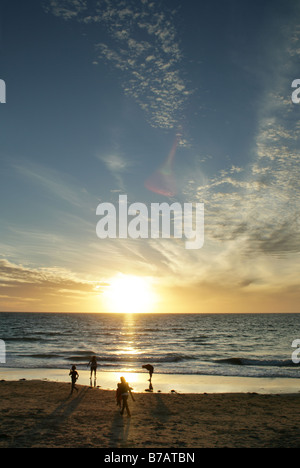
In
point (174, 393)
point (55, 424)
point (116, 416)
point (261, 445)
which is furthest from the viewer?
point (174, 393)

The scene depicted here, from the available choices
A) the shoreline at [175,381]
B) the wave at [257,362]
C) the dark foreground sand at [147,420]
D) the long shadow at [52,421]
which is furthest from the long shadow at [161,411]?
the wave at [257,362]

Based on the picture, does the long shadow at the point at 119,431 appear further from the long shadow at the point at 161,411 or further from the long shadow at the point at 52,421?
the long shadow at the point at 52,421

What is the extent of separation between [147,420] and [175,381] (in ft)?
41.9

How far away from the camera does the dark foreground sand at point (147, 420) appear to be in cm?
1138

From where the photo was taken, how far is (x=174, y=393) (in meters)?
21.0

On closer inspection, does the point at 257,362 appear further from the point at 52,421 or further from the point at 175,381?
the point at 52,421

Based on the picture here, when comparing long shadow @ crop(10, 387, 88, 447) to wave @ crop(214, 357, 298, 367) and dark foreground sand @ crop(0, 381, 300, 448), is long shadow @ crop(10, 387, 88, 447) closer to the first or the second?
dark foreground sand @ crop(0, 381, 300, 448)

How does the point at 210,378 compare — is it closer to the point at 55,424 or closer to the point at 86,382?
the point at 86,382

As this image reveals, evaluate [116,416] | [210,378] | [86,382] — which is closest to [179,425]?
[116,416]

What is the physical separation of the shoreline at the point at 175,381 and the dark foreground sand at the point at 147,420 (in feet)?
7.75

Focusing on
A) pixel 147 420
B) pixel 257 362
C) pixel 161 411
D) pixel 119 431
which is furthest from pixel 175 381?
pixel 257 362

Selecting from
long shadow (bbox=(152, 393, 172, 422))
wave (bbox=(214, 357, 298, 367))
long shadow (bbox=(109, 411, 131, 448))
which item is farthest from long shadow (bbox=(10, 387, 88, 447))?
wave (bbox=(214, 357, 298, 367))
